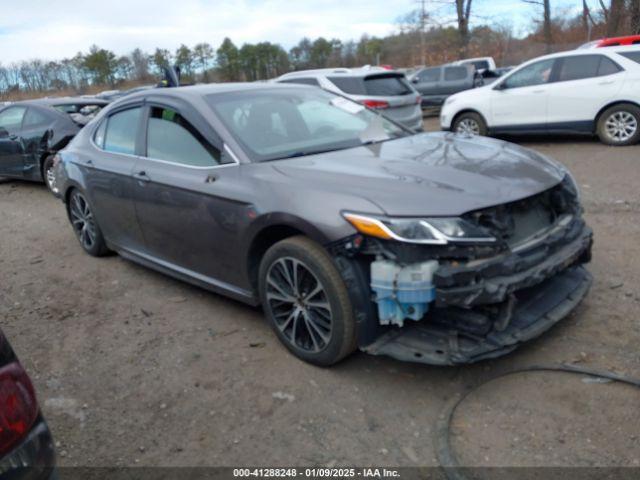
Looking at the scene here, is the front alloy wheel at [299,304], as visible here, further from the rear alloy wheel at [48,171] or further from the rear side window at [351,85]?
the rear side window at [351,85]

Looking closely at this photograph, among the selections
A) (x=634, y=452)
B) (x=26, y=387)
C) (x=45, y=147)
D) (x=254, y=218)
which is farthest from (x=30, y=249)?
(x=634, y=452)

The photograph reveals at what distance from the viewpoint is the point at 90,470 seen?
2.76 m

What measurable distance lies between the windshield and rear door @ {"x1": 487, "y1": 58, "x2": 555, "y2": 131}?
6659mm

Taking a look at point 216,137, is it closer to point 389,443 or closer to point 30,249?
point 389,443

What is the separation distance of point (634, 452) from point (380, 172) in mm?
1896

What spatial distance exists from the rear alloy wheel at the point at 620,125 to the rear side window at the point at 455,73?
7805 millimetres

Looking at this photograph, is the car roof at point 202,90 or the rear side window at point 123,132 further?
the rear side window at point 123,132

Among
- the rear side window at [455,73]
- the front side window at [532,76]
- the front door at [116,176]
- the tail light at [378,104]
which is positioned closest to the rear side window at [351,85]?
the tail light at [378,104]

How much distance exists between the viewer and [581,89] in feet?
32.0

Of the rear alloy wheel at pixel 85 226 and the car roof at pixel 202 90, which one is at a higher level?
the car roof at pixel 202 90

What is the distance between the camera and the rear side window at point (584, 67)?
9.61 metres

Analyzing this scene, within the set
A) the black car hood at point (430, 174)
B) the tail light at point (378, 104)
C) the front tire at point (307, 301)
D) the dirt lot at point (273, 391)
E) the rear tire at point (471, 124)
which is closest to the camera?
the dirt lot at point (273, 391)

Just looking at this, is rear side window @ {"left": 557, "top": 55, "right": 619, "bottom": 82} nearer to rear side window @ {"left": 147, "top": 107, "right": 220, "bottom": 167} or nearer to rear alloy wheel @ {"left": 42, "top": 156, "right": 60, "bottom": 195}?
rear side window @ {"left": 147, "top": 107, "right": 220, "bottom": 167}

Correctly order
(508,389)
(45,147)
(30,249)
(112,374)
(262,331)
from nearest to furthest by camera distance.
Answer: (508,389) → (112,374) → (262,331) → (30,249) → (45,147)
